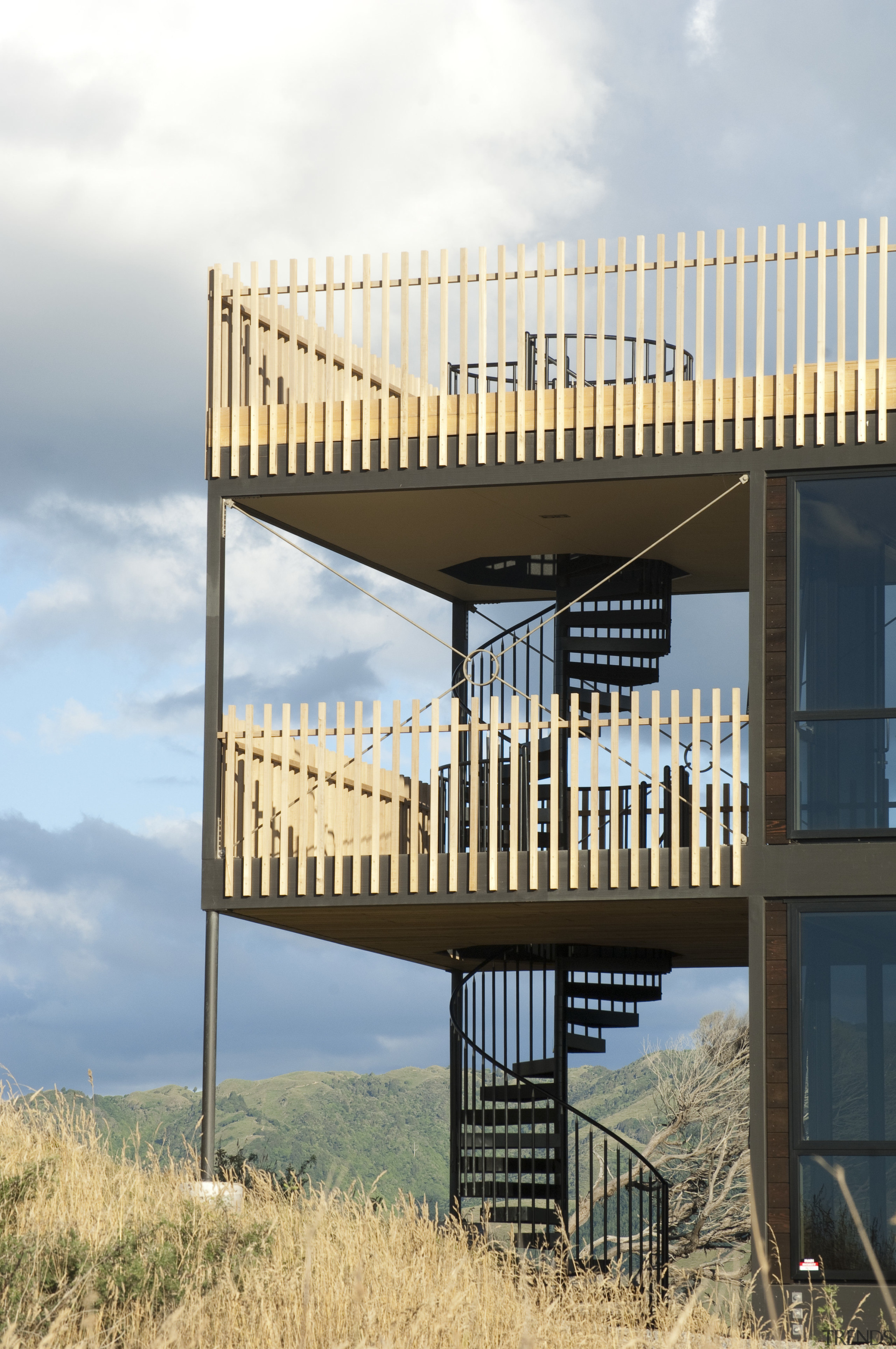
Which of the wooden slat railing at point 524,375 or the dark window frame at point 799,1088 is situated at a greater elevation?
the wooden slat railing at point 524,375

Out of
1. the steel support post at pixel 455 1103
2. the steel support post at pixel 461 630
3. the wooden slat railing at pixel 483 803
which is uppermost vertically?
the steel support post at pixel 461 630

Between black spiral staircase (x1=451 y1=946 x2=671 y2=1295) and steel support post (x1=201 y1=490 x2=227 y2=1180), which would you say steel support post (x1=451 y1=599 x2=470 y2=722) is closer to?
black spiral staircase (x1=451 y1=946 x2=671 y2=1295)

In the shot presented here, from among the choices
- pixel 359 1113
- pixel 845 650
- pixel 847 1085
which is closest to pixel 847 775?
pixel 845 650

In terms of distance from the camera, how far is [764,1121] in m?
10.5

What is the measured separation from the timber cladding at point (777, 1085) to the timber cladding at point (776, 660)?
0.63m

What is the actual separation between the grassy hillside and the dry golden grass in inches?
1093

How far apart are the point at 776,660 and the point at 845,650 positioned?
454 millimetres

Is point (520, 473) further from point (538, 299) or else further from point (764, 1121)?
point (764, 1121)

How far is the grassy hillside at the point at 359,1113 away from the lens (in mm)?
41312

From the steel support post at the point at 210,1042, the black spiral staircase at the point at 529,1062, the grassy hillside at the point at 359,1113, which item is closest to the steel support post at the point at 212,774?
the steel support post at the point at 210,1042

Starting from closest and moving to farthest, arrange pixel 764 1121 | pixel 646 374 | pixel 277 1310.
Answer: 1. pixel 277 1310
2. pixel 764 1121
3. pixel 646 374

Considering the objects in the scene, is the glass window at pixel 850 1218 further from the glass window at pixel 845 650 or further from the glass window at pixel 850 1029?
the glass window at pixel 845 650

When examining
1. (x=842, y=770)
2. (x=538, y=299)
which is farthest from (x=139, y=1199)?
(x=538, y=299)

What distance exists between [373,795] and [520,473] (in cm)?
246
